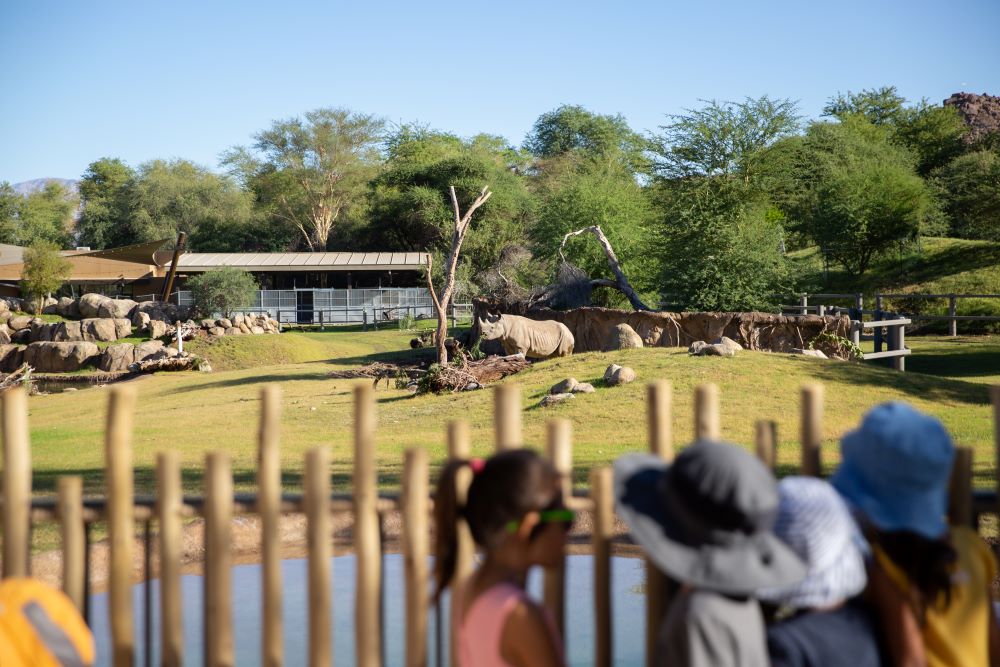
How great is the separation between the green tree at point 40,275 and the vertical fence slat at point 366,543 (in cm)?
4050

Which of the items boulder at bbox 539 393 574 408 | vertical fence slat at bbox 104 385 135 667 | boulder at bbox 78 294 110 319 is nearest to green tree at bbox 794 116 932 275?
boulder at bbox 539 393 574 408

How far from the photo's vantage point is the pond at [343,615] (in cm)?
578

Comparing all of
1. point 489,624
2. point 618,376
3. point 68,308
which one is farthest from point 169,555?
point 68,308

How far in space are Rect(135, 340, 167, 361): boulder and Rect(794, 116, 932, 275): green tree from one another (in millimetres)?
23642

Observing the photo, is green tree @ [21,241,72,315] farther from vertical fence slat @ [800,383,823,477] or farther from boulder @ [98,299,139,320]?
vertical fence slat @ [800,383,823,477]

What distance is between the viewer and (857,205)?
36344 mm

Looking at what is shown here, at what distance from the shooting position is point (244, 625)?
618cm

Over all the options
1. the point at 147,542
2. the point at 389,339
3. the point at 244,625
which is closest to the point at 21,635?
the point at 147,542

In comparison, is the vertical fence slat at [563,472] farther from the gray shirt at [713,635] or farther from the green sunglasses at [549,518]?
the gray shirt at [713,635]

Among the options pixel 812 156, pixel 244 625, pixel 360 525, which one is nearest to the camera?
pixel 360 525

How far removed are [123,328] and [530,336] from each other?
68.8 ft

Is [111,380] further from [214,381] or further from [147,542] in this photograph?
[147,542]

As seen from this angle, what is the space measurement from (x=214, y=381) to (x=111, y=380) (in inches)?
235

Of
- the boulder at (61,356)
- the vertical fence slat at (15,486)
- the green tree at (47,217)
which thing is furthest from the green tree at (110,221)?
the vertical fence slat at (15,486)
